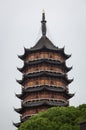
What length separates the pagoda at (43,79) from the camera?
Answer: 71312 mm

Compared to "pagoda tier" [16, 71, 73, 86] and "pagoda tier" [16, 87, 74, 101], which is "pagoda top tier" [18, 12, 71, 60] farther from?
"pagoda tier" [16, 87, 74, 101]

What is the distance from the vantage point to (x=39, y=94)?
71812 mm

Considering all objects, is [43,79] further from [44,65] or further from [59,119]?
[59,119]

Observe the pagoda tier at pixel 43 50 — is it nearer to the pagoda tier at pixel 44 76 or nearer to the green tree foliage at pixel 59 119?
the pagoda tier at pixel 44 76

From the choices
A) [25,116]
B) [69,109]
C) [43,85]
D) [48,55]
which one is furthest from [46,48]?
[69,109]

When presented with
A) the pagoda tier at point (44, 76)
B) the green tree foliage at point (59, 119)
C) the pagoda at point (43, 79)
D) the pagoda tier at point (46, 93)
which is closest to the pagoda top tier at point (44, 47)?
the pagoda at point (43, 79)

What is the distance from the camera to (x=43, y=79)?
7300 centimetres

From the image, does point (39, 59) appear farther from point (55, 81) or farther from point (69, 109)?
point (69, 109)

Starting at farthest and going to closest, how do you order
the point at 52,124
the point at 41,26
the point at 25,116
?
the point at 41,26
the point at 25,116
the point at 52,124

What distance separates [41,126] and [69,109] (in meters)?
3.86

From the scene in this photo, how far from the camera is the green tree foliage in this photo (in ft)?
169

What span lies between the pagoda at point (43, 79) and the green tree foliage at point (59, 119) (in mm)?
15566

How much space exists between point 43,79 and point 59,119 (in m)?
20.9

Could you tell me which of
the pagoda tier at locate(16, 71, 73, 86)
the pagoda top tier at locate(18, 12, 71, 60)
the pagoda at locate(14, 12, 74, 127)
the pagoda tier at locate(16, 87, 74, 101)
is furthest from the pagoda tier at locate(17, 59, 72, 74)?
the pagoda tier at locate(16, 87, 74, 101)
